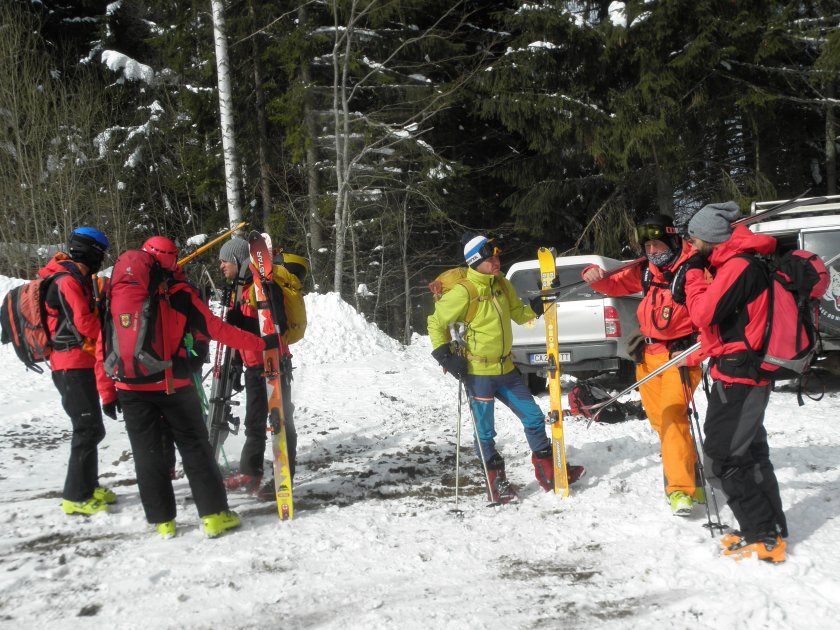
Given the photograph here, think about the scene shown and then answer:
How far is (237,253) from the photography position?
18.4 ft

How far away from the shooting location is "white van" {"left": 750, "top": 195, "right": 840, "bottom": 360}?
8414mm

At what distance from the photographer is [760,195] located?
53.3ft

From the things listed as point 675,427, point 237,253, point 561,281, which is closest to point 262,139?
point 561,281

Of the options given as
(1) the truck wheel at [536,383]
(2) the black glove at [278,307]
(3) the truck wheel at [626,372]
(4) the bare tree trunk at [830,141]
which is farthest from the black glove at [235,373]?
(4) the bare tree trunk at [830,141]

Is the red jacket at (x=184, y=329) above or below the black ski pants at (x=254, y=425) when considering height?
above

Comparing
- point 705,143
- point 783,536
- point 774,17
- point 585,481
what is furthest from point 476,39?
point 783,536

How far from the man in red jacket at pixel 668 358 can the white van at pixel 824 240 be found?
463cm

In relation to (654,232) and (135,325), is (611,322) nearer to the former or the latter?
(654,232)

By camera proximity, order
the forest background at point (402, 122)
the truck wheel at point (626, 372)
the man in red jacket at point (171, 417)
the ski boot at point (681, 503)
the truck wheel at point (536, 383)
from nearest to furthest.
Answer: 1. the man in red jacket at point (171, 417)
2. the ski boot at point (681, 503)
3. the truck wheel at point (626, 372)
4. the truck wheel at point (536, 383)
5. the forest background at point (402, 122)

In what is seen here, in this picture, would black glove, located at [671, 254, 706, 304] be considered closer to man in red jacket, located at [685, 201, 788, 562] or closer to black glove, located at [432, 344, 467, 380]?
man in red jacket, located at [685, 201, 788, 562]

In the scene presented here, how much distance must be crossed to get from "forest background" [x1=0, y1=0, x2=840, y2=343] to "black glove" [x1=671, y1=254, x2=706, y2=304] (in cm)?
922

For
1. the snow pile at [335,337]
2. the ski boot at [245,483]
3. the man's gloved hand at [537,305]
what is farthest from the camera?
the snow pile at [335,337]

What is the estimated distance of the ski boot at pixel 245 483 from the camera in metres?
5.55

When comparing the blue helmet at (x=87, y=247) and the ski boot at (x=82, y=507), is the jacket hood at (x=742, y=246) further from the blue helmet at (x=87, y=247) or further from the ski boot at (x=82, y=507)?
the ski boot at (x=82, y=507)
